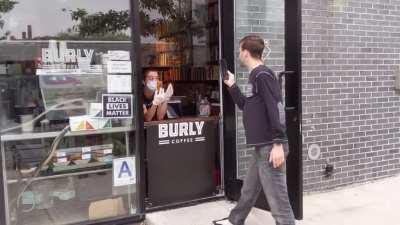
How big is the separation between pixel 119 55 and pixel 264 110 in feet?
4.57

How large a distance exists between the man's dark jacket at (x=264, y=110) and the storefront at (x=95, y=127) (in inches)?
22.9

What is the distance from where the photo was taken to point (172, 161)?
5059mm

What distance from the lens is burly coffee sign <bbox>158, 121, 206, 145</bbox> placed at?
4.99m

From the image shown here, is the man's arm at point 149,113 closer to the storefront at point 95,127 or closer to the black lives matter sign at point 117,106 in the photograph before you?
the storefront at point 95,127

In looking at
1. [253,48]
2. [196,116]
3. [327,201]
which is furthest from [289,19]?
[327,201]

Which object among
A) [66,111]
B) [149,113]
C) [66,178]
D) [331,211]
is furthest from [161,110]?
[331,211]

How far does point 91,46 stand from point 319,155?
2862 millimetres

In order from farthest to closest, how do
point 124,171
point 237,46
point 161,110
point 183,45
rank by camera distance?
point 183,45 < point 237,46 < point 161,110 < point 124,171

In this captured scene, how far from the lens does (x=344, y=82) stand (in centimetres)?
593

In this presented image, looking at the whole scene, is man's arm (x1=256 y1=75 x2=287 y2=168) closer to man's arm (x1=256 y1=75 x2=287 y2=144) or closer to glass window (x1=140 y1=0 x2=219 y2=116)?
man's arm (x1=256 y1=75 x2=287 y2=144)

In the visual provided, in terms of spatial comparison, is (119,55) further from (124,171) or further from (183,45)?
(183,45)

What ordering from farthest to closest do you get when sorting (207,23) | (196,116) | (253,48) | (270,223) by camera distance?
(207,23) → (196,116) → (270,223) → (253,48)

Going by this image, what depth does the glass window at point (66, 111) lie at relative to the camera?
13.6 feet

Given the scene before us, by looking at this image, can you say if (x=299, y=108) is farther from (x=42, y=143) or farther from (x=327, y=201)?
(x=42, y=143)
